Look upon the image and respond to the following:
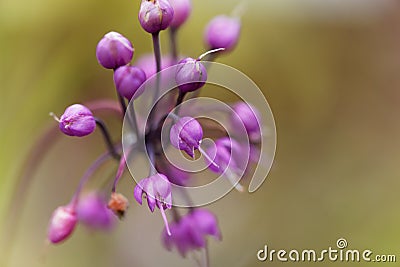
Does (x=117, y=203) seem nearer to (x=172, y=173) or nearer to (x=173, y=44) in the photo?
(x=172, y=173)

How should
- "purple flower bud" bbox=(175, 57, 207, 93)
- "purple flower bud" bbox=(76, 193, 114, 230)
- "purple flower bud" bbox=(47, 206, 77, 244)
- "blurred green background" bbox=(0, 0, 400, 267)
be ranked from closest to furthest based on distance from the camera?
"purple flower bud" bbox=(175, 57, 207, 93), "purple flower bud" bbox=(47, 206, 77, 244), "purple flower bud" bbox=(76, 193, 114, 230), "blurred green background" bbox=(0, 0, 400, 267)

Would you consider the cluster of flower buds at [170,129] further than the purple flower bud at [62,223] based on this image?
No

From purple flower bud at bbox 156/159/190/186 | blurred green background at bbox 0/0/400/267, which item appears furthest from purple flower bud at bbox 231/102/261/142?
blurred green background at bbox 0/0/400/267

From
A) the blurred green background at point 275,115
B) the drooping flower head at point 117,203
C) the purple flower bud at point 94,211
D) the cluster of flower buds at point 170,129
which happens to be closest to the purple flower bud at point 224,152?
the cluster of flower buds at point 170,129

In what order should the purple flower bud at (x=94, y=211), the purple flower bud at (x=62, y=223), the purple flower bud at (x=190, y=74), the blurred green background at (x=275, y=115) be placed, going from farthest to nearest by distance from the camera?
1. the blurred green background at (x=275, y=115)
2. the purple flower bud at (x=94, y=211)
3. the purple flower bud at (x=62, y=223)
4. the purple flower bud at (x=190, y=74)

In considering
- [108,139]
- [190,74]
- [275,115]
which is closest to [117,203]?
[108,139]

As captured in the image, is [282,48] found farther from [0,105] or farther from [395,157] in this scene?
[0,105]

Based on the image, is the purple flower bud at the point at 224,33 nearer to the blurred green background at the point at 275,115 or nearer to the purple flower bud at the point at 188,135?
the purple flower bud at the point at 188,135

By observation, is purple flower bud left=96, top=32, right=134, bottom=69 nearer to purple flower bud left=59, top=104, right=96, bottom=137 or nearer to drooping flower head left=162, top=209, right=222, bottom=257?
purple flower bud left=59, top=104, right=96, bottom=137
